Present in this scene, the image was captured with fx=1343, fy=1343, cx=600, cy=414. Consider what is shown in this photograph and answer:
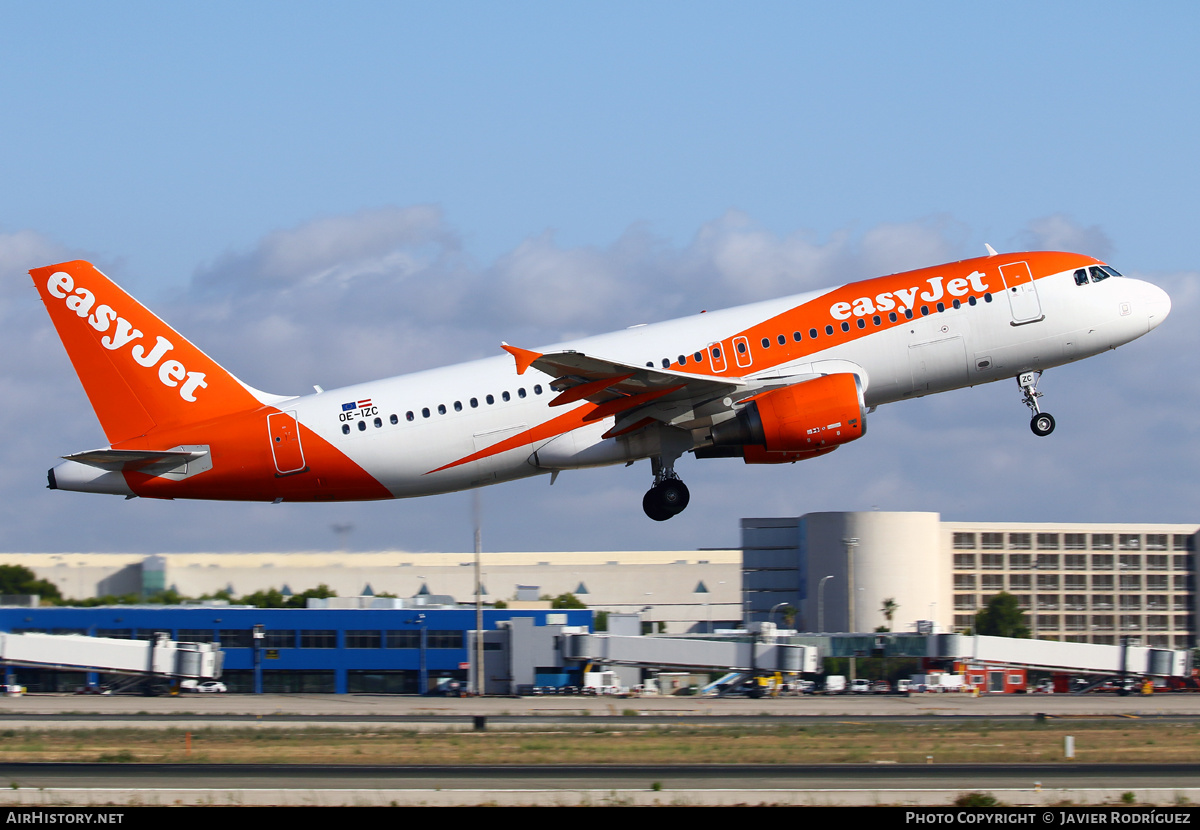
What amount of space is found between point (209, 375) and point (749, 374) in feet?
51.7

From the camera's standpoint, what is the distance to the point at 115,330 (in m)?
39.7

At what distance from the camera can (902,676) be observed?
79312mm

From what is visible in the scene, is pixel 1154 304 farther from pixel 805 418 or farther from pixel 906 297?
pixel 805 418

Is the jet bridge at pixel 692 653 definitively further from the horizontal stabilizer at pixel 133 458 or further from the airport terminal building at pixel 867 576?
the airport terminal building at pixel 867 576

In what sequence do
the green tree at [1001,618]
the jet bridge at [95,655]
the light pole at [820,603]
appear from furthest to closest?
the green tree at [1001,618], the light pole at [820,603], the jet bridge at [95,655]

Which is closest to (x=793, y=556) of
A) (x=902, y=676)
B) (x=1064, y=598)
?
(x=1064, y=598)

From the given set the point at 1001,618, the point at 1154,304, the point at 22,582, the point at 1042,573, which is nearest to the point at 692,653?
the point at 1154,304

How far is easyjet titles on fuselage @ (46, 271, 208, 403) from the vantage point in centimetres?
3928

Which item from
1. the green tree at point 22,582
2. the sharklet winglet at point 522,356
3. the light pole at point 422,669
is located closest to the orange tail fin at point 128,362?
the sharklet winglet at point 522,356

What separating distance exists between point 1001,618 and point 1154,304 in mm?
108046

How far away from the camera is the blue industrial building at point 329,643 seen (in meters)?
86.4

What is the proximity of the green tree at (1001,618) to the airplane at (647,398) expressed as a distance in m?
106
